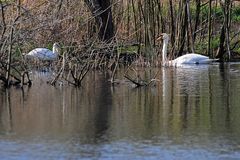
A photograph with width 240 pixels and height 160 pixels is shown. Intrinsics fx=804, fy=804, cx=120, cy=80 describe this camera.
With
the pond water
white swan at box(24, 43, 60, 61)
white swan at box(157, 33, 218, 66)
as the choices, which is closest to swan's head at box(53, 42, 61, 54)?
white swan at box(24, 43, 60, 61)

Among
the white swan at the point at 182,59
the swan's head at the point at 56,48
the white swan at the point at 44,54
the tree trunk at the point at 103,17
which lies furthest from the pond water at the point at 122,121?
the tree trunk at the point at 103,17

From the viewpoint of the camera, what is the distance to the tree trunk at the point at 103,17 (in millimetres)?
24844

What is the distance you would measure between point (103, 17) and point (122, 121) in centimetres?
1452

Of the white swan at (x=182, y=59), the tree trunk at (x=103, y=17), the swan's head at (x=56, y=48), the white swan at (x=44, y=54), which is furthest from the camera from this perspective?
the tree trunk at (x=103, y=17)

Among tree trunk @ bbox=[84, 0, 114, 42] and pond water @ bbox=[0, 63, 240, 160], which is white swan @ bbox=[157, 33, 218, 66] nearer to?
tree trunk @ bbox=[84, 0, 114, 42]

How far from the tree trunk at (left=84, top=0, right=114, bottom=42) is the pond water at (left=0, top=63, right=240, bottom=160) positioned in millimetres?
6972

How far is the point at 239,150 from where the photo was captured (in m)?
9.12

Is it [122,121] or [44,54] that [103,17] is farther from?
[122,121]

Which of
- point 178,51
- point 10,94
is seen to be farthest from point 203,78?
point 178,51

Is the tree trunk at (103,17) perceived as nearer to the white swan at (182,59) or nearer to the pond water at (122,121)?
the white swan at (182,59)

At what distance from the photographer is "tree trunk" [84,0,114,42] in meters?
24.8

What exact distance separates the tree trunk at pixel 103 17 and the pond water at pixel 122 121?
6972 millimetres

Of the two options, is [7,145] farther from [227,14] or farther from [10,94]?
[227,14]

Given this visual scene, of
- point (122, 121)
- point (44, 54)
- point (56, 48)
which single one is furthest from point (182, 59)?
point (122, 121)
